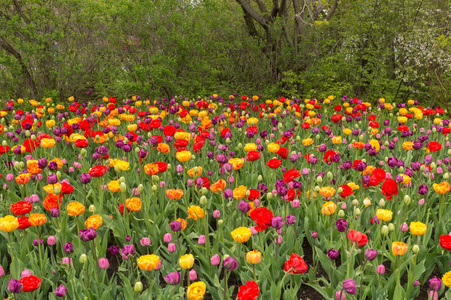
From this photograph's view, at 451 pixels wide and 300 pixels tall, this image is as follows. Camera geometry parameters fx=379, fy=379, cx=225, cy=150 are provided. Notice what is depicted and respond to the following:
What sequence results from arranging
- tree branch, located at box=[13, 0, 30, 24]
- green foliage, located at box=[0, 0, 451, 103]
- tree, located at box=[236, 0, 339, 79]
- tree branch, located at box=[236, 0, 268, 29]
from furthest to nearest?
tree branch, located at box=[236, 0, 268, 29] < tree, located at box=[236, 0, 339, 79] < green foliage, located at box=[0, 0, 451, 103] < tree branch, located at box=[13, 0, 30, 24]

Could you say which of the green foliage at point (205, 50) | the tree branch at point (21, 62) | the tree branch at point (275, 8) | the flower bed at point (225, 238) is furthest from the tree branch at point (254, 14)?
the flower bed at point (225, 238)

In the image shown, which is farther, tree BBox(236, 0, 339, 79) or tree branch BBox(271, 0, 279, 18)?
tree branch BBox(271, 0, 279, 18)

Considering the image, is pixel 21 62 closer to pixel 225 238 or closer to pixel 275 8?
pixel 275 8

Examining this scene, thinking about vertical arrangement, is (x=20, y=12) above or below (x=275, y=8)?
below

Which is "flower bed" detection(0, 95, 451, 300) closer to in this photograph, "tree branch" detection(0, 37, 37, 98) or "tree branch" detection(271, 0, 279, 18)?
"tree branch" detection(0, 37, 37, 98)

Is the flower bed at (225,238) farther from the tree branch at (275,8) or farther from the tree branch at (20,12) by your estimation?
the tree branch at (275,8)

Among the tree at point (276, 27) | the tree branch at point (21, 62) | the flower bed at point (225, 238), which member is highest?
the tree at point (276, 27)

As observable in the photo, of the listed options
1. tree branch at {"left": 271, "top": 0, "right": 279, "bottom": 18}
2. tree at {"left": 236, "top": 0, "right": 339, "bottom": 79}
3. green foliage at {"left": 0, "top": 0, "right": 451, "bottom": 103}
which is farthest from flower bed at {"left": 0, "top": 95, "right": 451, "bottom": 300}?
tree branch at {"left": 271, "top": 0, "right": 279, "bottom": 18}

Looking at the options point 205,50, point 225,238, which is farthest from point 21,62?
point 225,238

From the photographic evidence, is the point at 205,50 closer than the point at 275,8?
Yes

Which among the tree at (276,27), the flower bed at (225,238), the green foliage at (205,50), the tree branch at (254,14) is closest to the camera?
the flower bed at (225,238)

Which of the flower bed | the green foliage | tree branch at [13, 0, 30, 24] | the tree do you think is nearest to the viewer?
the flower bed

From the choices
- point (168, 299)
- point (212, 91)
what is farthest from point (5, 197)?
point (212, 91)

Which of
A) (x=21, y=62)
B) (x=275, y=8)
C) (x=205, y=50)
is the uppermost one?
(x=275, y=8)
